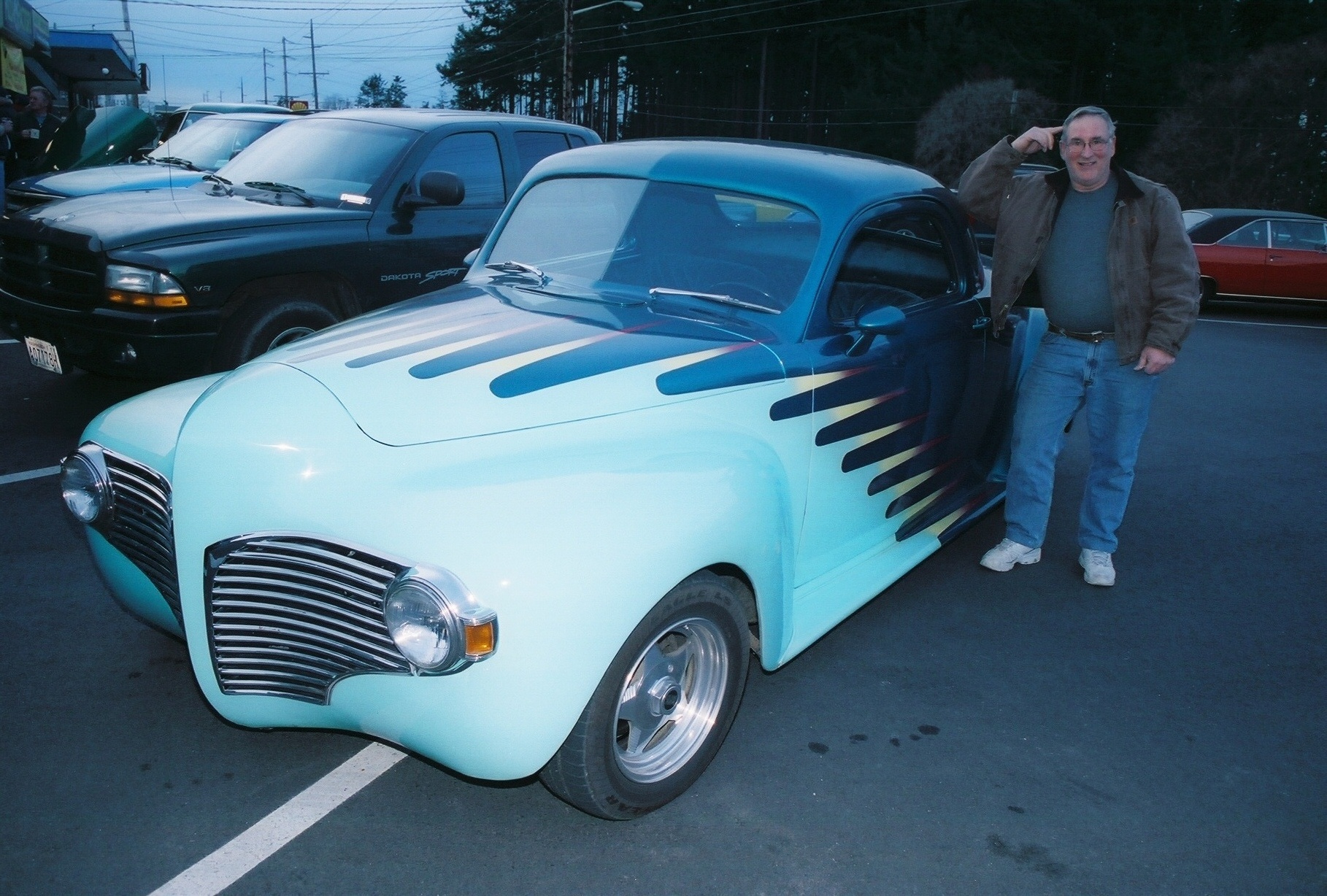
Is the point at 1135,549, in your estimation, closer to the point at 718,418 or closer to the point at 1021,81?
the point at 718,418

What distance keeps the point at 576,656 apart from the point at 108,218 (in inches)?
197

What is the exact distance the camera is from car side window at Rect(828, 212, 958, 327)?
3.83 m

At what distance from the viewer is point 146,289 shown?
562cm

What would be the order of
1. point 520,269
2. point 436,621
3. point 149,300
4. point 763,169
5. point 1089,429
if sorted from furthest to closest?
point 149,300, point 1089,429, point 520,269, point 763,169, point 436,621

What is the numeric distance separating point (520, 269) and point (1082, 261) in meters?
2.48

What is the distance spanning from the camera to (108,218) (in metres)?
6.04

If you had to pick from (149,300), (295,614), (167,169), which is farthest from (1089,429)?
(167,169)

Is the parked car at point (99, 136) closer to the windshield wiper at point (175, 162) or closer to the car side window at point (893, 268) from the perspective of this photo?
the windshield wiper at point (175, 162)

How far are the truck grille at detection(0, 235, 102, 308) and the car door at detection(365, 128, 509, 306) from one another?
1.54 m

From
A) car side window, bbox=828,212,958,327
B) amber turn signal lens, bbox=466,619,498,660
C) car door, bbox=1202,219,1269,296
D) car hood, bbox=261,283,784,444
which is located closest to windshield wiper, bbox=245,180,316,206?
car hood, bbox=261,283,784,444

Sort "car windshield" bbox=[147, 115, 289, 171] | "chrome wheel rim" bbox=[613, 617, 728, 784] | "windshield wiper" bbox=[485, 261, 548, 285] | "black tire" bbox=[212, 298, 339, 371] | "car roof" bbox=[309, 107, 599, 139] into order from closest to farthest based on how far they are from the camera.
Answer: "chrome wheel rim" bbox=[613, 617, 728, 784] → "windshield wiper" bbox=[485, 261, 548, 285] → "black tire" bbox=[212, 298, 339, 371] → "car roof" bbox=[309, 107, 599, 139] → "car windshield" bbox=[147, 115, 289, 171]

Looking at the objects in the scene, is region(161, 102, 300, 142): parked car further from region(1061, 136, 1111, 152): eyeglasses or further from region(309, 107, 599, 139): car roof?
region(1061, 136, 1111, 152): eyeglasses

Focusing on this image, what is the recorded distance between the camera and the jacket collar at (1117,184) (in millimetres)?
4445

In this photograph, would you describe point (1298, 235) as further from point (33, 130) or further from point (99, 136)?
point (33, 130)
